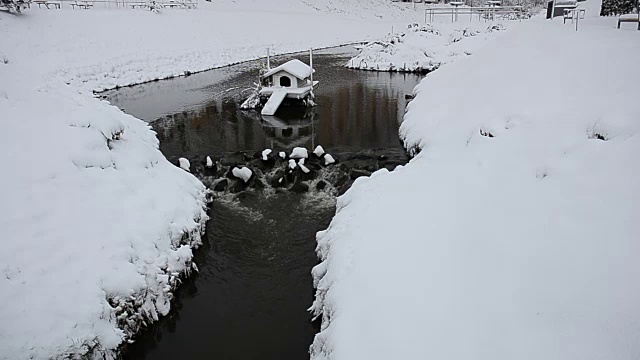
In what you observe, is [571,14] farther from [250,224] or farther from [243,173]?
[250,224]

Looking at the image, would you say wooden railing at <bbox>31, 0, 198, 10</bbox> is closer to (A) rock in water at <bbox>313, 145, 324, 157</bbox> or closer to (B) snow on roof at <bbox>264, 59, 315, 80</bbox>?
(B) snow on roof at <bbox>264, 59, 315, 80</bbox>

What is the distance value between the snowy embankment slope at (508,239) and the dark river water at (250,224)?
38.6 inches

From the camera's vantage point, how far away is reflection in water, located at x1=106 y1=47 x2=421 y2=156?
19.8 m

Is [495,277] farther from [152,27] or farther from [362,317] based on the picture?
[152,27]

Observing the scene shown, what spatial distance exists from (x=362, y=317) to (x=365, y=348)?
694mm

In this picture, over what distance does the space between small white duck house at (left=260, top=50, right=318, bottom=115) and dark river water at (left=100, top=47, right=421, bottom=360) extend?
0.84 meters

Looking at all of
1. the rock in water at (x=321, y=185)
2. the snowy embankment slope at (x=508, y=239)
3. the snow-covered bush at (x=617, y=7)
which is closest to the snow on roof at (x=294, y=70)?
the rock in water at (x=321, y=185)

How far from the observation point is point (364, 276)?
830 cm

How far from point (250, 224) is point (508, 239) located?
23.3ft

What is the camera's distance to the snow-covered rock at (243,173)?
15.7 meters

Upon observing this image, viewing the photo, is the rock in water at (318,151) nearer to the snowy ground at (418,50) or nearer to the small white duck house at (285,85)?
the small white duck house at (285,85)

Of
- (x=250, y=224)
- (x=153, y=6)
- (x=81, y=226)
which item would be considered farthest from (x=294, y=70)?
(x=153, y=6)

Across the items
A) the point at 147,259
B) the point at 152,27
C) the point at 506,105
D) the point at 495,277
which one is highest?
the point at 152,27

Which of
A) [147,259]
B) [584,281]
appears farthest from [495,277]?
[147,259]
